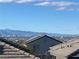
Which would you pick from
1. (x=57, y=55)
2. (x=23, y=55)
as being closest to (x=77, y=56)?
(x=57, y=55)

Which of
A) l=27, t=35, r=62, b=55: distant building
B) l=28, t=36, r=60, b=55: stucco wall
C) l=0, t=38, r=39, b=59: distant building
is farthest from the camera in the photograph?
l=28, t=36, r=60, b=55: stucco wall

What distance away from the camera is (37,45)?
54000 millimetres

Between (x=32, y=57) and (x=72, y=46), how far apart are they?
11.2 m

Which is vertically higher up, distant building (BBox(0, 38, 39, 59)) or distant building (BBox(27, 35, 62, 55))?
distant building (BBox(27, 35, 62, 55))

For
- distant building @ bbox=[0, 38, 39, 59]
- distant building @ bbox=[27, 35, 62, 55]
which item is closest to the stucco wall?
distant building @ bbox=[27, 35, 62, 55]

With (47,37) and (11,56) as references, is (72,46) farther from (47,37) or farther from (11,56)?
(47,37)

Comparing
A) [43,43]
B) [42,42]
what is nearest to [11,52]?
[42,42]

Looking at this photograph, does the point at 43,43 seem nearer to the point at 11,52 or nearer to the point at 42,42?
the point at 42,42

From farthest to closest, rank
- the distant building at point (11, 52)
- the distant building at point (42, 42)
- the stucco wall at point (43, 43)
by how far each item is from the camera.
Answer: the stucco wall at point (43, 43)
the distant building at point (42, 42)
the distant building at point (11, 52)

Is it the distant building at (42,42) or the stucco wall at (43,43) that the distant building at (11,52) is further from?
the stucco wall at (43,43)

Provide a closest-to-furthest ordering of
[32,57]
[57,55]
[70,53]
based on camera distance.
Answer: [32,57] → [70,53] → [57,55]

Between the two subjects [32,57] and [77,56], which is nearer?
[32,57]

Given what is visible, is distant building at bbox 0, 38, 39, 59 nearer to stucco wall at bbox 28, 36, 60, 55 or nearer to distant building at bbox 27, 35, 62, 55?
distant building at bbox 27, 35, 62, 55

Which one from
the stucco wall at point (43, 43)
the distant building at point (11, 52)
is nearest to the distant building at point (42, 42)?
the stucco wall at point (43, 43)
